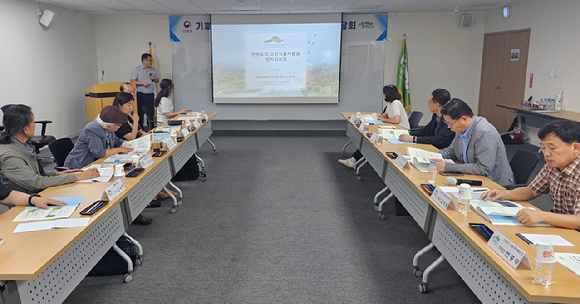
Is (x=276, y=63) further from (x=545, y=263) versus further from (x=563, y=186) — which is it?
(x=545, y=263)

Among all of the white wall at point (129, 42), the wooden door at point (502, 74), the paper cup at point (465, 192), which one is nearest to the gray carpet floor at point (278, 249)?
the paper cup at point (465, 192)

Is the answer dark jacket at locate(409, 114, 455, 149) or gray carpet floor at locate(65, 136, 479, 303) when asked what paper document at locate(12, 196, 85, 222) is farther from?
dark jacket at locate(409, 114, 455, 149)

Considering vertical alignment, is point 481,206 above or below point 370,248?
above

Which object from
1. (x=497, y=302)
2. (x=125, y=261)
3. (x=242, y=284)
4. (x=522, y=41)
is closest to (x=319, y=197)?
(x=242, y=284)

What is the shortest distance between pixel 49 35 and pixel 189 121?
357 cm

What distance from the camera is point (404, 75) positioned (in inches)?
327

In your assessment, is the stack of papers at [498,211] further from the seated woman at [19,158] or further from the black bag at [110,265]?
the seated woman at [19,158]

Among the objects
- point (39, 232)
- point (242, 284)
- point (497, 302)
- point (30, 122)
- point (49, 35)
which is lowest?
point (242, 284)

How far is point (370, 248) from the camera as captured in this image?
3371mm

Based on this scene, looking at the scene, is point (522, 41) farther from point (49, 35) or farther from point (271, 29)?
point (49, 35)

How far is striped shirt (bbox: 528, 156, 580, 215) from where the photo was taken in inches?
82.8

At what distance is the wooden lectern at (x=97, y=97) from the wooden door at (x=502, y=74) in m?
7.55

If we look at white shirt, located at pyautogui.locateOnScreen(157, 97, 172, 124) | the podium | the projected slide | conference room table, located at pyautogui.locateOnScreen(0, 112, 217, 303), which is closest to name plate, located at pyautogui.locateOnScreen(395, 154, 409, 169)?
conference room table, located at pyautogui.locateOnScreen(0, 112, 217, 303)

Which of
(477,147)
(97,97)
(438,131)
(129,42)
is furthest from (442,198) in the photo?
(129,42)
